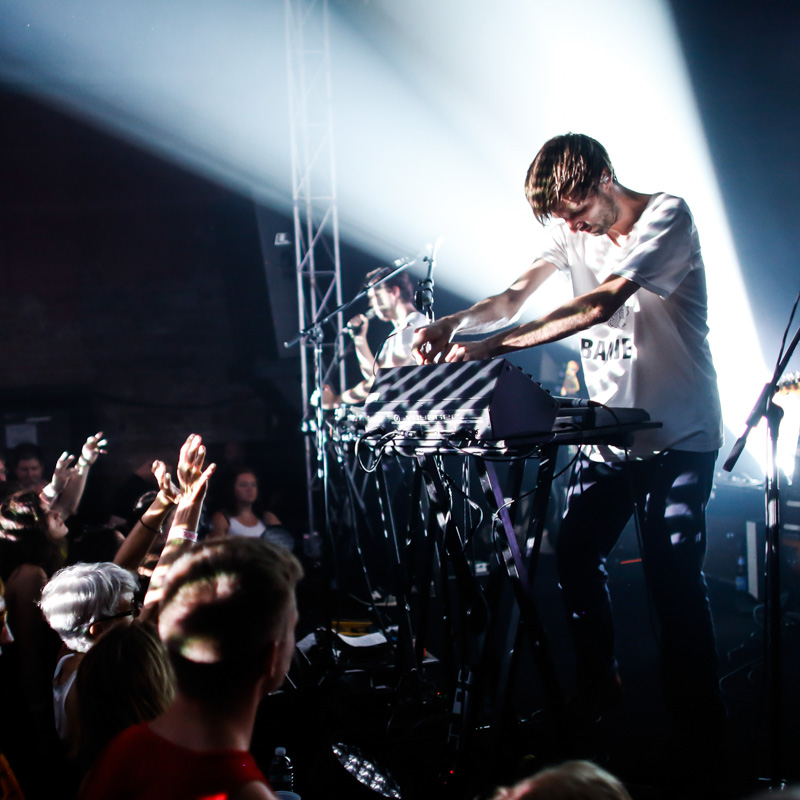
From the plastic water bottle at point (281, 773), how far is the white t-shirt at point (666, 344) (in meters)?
1.31

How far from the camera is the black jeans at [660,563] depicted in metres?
1.70

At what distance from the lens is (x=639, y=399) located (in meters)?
1.79

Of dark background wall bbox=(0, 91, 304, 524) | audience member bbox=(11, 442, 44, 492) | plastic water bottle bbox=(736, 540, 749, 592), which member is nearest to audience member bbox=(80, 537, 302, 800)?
plastic water bottle bbox=(736, 540, 749, 592)

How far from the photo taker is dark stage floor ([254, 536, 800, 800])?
1.71 m

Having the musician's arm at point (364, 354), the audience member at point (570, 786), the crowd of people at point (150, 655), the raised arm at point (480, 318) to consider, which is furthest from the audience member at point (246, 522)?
the audience member at point (570, 786)

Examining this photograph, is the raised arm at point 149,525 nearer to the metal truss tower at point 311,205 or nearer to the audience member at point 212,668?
the audience member at point 212,668

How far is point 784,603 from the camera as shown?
11.9ft

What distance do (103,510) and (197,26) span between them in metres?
5.23

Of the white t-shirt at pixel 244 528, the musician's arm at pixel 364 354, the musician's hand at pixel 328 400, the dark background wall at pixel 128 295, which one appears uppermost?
the dark background wall at pixel 128 295

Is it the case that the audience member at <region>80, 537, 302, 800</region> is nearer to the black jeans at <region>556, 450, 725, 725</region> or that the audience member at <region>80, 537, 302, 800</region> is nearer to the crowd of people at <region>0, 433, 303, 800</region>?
the crowd of people at <region>0, 433, 303, 800</region>

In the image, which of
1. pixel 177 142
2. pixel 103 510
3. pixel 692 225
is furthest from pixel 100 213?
pixel 692 225

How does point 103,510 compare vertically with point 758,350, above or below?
below

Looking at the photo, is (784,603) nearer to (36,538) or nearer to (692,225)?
(692,225)

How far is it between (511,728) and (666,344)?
3.51 ft
